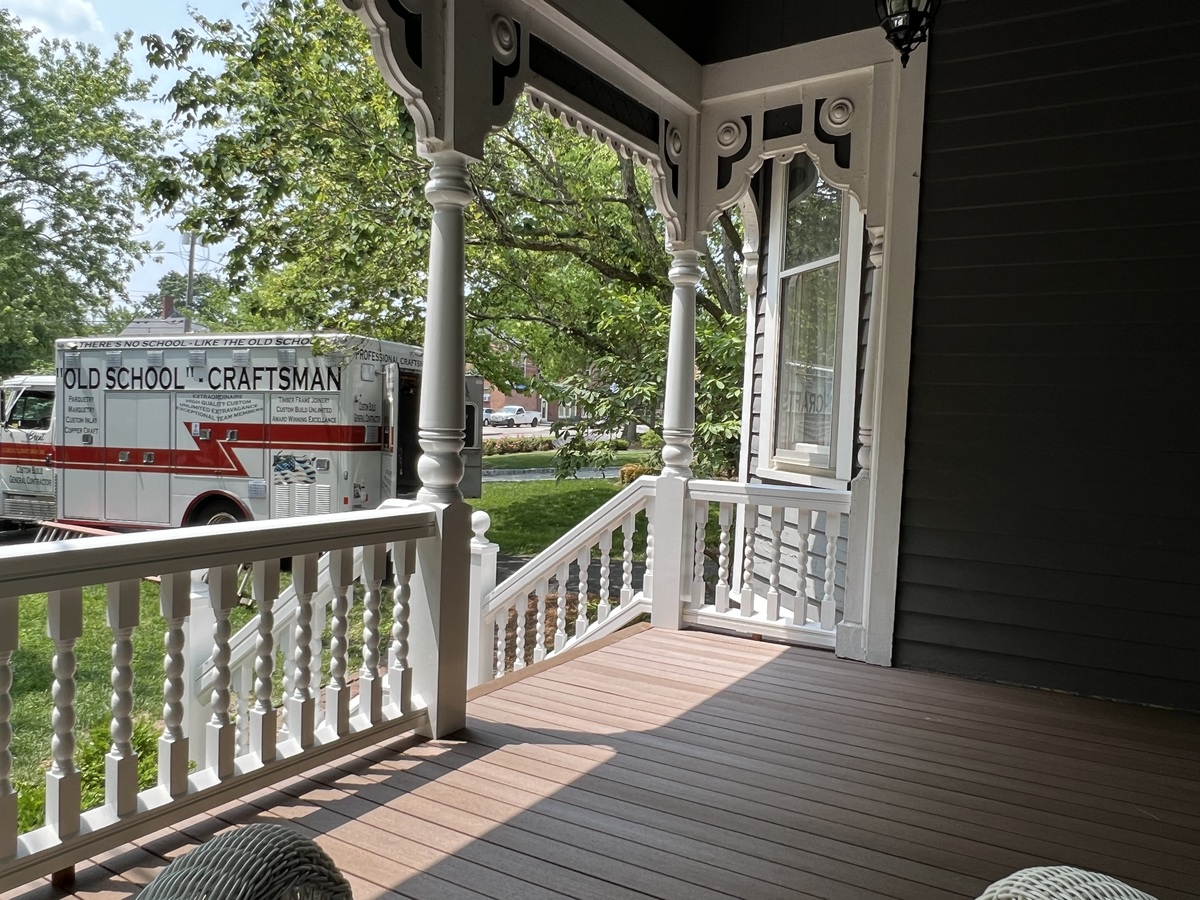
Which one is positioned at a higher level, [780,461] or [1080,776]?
[780,461]

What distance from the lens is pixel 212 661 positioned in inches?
88.9

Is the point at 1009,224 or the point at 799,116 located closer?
the point at 1009,224

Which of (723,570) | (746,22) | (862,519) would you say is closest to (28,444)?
(723,570)

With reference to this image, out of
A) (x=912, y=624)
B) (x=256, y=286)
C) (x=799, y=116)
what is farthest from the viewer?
(x=256, y=286)

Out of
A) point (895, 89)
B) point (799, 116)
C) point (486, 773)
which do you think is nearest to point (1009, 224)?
point (895, 89)

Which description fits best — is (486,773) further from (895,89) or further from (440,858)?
(895,89)

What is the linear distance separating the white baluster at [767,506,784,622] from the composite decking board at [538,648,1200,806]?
0.83m

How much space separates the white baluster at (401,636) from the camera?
269cm

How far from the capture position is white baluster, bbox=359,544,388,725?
2611mm

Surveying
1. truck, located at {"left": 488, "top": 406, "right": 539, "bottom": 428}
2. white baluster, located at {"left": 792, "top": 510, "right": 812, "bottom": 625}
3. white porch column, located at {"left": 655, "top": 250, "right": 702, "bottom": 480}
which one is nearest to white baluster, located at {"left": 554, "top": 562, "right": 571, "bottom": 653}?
white porch column, located at {"left": 655, "top": 250, "right": 702, "bottom": 480}

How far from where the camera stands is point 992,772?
2580 millimetres

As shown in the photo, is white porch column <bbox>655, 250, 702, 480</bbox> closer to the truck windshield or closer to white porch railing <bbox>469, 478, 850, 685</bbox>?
white porch railing <bbox>469, 478, 850, 685</bbox>

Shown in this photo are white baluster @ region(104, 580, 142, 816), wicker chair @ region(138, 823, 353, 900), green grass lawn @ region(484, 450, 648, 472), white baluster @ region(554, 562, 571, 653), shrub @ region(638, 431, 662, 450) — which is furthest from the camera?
green grass lawn @ region(484, 450, 648, 472)

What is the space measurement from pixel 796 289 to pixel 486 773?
11.9ft
